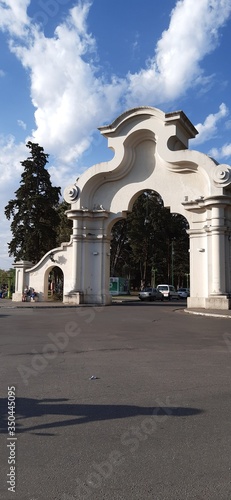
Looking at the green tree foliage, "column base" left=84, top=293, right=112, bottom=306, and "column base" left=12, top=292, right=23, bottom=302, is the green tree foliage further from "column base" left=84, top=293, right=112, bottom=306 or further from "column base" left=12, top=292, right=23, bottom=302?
"column base" left=84, top=293, right=112, bottom=306

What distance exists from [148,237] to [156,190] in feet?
102

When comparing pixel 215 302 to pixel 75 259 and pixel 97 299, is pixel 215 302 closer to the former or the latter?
pixel 97 299

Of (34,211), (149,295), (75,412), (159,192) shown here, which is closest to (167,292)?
(149,295)

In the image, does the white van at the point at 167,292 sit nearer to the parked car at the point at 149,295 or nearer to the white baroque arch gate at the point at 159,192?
the parked car at the point at 149,295

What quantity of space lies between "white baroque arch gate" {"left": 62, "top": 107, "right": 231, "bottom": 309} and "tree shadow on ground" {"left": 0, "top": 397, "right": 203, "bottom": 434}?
18.1 m

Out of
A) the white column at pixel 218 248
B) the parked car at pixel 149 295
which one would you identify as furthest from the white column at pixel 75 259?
the parked car at pixel 149 295

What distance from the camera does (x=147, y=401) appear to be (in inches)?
213

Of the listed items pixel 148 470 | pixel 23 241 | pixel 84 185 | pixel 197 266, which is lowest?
pixel 148 470

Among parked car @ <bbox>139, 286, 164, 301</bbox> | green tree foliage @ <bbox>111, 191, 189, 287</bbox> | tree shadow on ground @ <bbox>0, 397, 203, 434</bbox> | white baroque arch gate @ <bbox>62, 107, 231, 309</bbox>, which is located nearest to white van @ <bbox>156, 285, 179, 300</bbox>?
parked car @ <bbox>139, 286, 164, 301</bbox>

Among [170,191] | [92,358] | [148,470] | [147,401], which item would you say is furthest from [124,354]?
[170,191]

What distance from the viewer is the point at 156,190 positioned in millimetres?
26891

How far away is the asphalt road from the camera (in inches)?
131

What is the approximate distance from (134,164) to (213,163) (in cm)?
596

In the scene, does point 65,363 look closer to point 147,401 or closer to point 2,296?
point 147,401
